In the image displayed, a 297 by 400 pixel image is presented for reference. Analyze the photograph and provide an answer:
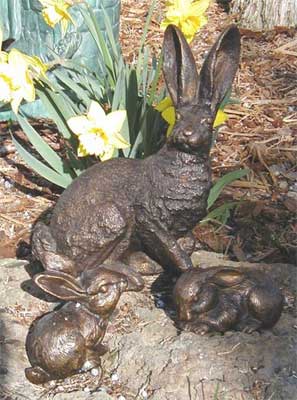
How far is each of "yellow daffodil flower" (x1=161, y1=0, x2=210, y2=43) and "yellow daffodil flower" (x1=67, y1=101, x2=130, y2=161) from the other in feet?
1.43

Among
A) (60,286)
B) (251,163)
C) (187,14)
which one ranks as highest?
(187,14)

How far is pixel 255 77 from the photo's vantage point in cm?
490

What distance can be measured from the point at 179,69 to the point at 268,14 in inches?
109

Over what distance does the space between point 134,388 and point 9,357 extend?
0.43m

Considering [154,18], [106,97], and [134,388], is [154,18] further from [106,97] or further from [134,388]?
[134,388]

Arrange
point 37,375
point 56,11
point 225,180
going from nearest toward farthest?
1. point 37,375
2. point 56,11
3. point 225,180

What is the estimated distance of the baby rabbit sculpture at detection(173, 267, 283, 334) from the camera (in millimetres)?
2758

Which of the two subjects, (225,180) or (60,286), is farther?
(225,180)

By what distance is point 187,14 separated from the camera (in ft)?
10.5

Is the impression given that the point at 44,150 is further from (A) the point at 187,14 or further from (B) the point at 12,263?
→ (A) the point at 187,14

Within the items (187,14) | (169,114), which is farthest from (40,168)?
(187,14)

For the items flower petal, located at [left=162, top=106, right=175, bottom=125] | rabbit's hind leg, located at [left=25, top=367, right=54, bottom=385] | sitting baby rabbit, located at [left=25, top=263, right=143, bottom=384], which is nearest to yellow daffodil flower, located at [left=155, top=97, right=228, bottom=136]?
flower petal, located at [left=162, top=106, right=175, bottom=125]

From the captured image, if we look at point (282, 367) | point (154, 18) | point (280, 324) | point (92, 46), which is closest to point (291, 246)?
point (280, 324)

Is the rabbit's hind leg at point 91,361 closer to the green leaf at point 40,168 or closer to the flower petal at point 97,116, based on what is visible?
the flower petal at point 97,116
